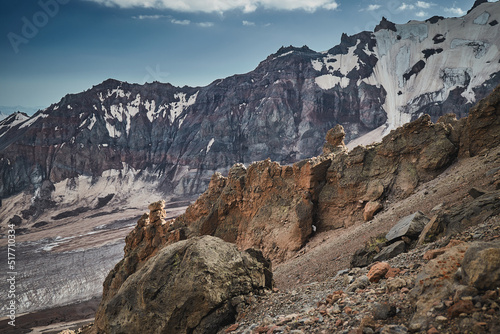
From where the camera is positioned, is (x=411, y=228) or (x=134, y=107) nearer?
(x=411, y=228)

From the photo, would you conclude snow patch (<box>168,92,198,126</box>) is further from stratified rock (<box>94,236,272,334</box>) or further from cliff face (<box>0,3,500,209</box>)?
stratified rock (<box>94,236,272,334</box>)

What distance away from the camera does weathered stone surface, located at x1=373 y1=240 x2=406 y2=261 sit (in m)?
9.77

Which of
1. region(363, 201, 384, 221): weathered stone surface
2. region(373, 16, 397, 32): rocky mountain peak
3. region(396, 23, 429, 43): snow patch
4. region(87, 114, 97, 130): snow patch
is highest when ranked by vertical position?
region(373, 16, 397, 32): rocky mountain peak

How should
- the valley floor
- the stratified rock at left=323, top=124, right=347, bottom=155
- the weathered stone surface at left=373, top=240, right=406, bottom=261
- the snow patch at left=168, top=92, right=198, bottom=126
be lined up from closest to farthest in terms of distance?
the valley floor < the weathered stone surface at left=373, top=240, right=406, bottom=261 < the stratified rock at left=323, top=124, right=347, bottom=155 < the snow patch at left=168, top=92, right=198, bottom=126

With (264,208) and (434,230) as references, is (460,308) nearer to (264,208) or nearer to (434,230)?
(434,230)

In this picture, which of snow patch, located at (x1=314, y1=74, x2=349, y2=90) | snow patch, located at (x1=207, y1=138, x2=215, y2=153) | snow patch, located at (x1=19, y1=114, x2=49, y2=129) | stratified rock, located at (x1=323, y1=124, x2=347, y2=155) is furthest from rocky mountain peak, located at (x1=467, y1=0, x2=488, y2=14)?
snow patch, located at (x1=19, y1=114, x2=49, y2=129)

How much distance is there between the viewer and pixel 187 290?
869 cm

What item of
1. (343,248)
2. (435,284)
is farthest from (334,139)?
(435,284)

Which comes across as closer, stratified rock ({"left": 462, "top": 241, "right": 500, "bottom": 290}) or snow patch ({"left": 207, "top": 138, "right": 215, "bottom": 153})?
stratified rock ({"left": 462, "top": 241, "right": 500, "bottom": 290})

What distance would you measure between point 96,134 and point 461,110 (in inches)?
5912

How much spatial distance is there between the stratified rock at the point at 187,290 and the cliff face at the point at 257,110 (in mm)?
119959

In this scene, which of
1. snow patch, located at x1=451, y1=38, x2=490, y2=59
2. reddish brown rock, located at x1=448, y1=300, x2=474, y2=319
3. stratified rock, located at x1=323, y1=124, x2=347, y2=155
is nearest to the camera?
reddish brown rock, located at x1=448, y1=300, x2=474, y2=319

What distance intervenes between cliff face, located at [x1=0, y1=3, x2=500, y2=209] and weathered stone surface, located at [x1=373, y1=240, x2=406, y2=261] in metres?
117

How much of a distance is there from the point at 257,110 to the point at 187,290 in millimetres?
141190
